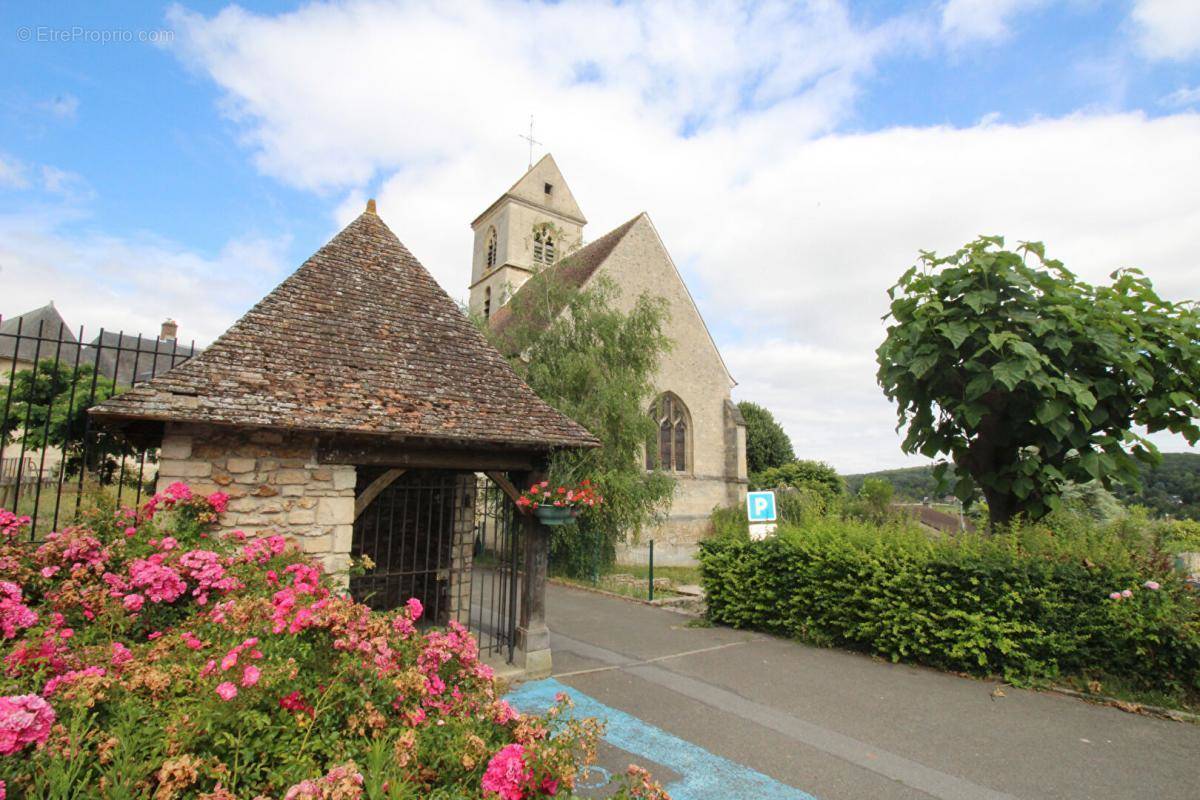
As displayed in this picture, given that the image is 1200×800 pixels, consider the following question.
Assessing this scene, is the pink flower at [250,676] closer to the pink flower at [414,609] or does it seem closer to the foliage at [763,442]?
the pink flower at [414,609]

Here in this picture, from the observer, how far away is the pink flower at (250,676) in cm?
247

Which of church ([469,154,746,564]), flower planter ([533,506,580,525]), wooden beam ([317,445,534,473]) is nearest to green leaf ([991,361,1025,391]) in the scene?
flower planter ([533,506,580,525])

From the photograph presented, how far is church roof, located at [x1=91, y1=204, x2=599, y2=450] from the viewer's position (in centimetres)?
562

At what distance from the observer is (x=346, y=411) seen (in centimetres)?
604

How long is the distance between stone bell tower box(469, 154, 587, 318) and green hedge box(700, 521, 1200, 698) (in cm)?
1996

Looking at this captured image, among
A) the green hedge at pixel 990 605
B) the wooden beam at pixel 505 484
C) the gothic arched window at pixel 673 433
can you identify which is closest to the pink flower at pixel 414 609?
the wooden beam at pixel 505 484

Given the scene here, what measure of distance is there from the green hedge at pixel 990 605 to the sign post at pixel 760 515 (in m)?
0.37

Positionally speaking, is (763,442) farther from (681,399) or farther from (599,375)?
(599,375)

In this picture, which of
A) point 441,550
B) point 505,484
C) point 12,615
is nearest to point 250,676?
point 12,615

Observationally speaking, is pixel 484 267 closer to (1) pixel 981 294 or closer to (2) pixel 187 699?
(1) pixel 981 294

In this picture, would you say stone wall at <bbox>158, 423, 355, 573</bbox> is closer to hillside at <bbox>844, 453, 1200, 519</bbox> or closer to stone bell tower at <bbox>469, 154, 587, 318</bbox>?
stone bell tower at <bbox>469, 154, 587, 318</bbox>

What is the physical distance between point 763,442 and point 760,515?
25.4 metres

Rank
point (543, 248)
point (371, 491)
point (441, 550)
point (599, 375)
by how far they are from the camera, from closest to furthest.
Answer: point (371, 491) < point (441, 550) < point (599, 375) < point (543, 248)

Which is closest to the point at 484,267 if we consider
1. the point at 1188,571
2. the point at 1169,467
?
the point at 1188,571
